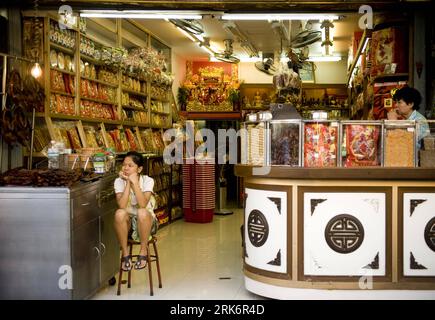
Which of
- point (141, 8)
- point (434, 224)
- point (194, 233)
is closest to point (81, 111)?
point (141, 8)

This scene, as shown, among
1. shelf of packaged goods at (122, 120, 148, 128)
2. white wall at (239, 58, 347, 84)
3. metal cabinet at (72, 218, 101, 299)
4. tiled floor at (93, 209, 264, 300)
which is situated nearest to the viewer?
metal cabinet at (72, 218, 101, 299)

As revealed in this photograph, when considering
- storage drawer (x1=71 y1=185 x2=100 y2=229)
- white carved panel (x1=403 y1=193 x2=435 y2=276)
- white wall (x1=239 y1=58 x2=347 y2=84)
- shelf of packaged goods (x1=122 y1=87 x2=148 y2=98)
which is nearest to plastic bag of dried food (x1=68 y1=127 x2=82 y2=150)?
storage drawer (x1=71 y1=185 x2=100 y2=229)

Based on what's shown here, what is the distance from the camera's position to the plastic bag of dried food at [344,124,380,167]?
4402 millimetres

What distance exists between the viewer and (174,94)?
11.7m

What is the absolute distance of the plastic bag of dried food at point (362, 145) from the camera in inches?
173

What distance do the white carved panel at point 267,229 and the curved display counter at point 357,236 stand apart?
3cm

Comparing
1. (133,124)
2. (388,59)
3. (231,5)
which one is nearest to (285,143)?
(231,5)

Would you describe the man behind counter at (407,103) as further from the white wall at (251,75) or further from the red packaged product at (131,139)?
the white wall at (251,75)

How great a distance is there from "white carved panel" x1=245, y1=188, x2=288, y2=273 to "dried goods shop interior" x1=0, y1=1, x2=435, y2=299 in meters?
0.29

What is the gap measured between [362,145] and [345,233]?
783 mm

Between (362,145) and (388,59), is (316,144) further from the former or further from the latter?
(388,59)

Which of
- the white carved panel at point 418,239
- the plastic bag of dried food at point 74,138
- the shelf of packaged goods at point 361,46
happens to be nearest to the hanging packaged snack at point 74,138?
the plastic bag of dried food at point 74,138

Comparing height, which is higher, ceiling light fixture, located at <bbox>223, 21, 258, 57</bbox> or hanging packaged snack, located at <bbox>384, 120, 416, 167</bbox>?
ceiling light fixture, located at <bbox>223, 21, 258, 57</bbox>

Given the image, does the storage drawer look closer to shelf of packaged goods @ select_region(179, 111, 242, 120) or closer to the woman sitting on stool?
the woman sitting on stool
